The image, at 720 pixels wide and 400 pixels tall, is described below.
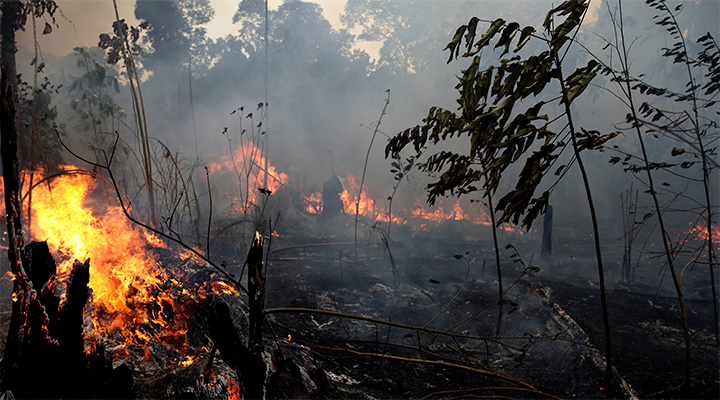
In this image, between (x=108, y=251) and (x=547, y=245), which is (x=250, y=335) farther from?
(x=547, y=245)

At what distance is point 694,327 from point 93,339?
5.91m

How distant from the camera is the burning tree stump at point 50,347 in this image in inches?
67.1

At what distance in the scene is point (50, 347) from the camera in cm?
177

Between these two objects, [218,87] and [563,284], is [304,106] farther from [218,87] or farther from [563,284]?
[563,284]

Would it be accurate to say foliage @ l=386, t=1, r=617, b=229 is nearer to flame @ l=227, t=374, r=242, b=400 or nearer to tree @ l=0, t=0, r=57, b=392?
flame @ l=227, t=374, r=242, b=400

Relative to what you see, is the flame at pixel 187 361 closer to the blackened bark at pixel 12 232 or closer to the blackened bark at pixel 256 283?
the blackened bark at pixel 256 283

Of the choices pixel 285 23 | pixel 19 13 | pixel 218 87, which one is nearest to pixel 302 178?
pixel 218 87

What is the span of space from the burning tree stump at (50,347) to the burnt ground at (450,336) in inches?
9.2

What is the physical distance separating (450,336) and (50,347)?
3077mm

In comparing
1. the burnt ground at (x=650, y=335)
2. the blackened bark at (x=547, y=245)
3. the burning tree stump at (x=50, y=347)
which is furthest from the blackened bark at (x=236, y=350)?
the blackened bark at (x=547, y=245)

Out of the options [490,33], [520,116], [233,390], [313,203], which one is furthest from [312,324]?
[313,203]

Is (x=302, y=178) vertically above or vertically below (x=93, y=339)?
above

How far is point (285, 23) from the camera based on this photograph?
56.1ft

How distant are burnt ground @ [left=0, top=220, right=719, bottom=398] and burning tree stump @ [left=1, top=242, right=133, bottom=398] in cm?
23
